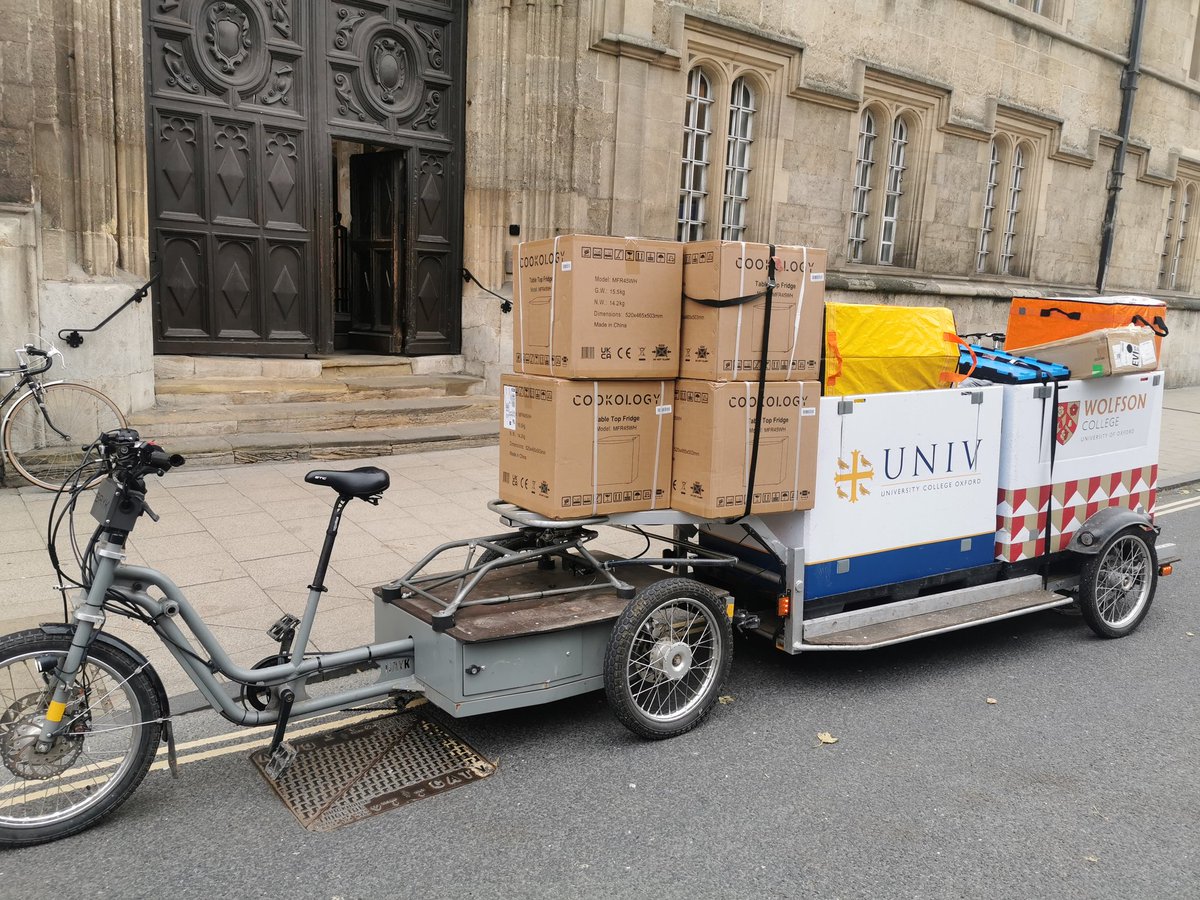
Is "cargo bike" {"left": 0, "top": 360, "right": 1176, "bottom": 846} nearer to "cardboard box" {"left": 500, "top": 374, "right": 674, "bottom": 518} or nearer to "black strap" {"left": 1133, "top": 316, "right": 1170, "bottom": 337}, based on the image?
"cardboard box" {"left": 500, "top": 374, "right": 674, "bottom": 518}

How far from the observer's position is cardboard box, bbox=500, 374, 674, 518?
421 centimetres

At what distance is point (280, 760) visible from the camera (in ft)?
12.0

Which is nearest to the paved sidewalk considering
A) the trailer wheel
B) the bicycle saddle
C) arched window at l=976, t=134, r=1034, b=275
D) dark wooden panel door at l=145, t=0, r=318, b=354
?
the bicycle saddle

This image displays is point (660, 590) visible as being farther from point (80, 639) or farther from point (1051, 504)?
point (1051, 504)

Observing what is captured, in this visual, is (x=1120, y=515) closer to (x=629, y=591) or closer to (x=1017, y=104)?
(x=629, y=591)

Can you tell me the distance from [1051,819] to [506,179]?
9802mm

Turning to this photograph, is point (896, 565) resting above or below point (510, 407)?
below

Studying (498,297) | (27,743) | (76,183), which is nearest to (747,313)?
(27,743)

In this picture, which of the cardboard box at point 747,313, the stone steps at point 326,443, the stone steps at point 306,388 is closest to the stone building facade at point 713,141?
the stone steps at point 306,388

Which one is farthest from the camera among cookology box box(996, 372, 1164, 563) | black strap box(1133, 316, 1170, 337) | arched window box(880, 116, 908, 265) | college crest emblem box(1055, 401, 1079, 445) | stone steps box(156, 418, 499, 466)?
arched window box(880, 116, 908, 265)

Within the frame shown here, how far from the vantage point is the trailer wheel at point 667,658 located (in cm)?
399

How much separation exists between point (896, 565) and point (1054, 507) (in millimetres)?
1264

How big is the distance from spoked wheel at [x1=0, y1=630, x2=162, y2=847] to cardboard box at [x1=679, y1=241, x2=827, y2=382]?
2599mm

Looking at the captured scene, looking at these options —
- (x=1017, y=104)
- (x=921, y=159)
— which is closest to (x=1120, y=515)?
(x=921, y=159)
